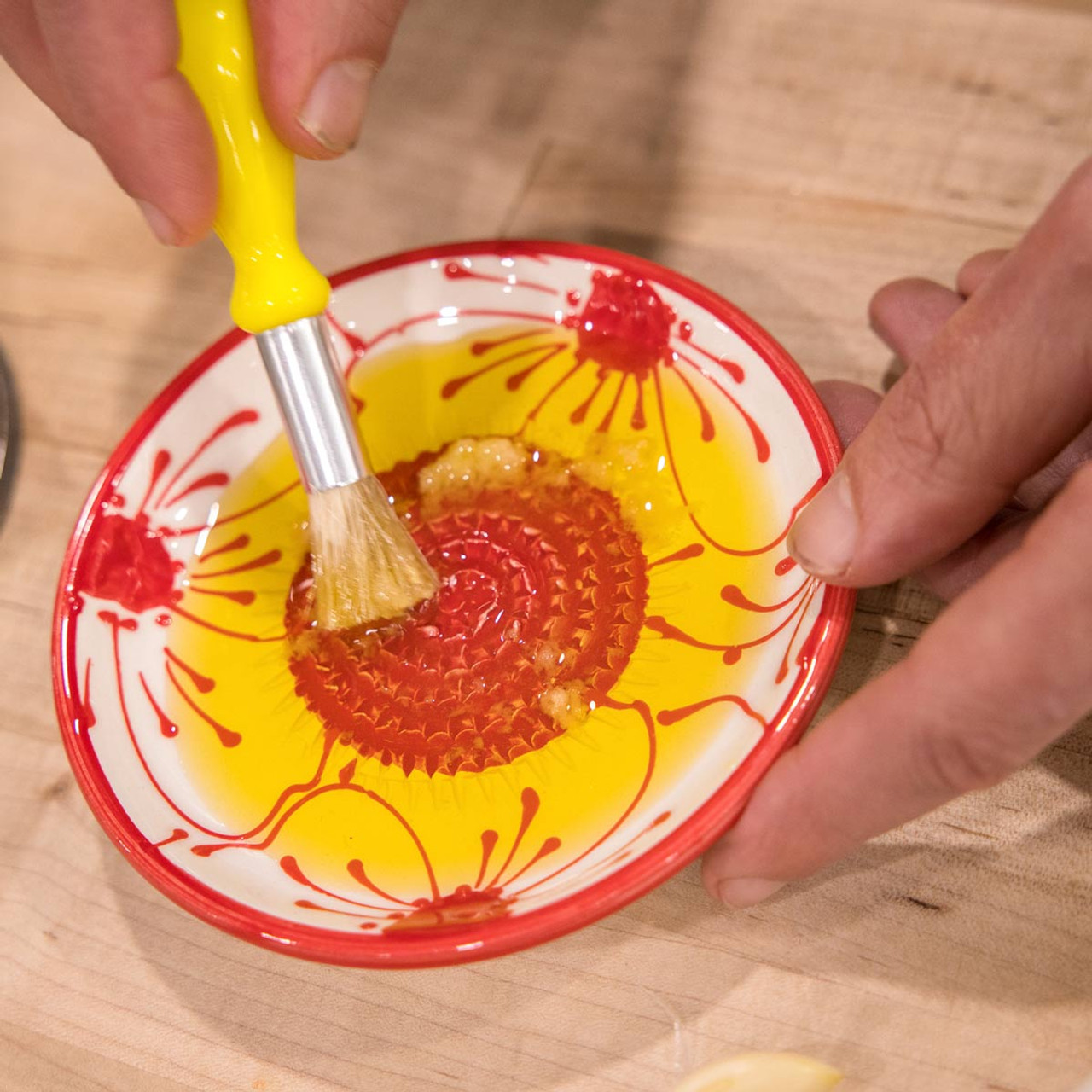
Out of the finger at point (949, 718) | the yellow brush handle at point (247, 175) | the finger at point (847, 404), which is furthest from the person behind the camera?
the finger at point (847, 404)

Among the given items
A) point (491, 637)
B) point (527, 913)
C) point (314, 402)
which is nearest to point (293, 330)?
point (314, 402)

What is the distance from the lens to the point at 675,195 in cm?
84

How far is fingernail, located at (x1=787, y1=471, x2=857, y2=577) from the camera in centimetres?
50

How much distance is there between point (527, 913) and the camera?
0.48 m

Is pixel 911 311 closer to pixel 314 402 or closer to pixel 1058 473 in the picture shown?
pixel 1058 473

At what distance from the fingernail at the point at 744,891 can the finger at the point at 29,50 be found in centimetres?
53

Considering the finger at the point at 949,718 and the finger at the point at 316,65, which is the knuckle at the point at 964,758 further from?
the finger at the point at 316,65

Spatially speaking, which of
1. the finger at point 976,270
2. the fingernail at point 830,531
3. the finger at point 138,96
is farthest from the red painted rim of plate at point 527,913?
the finger at point 138,96

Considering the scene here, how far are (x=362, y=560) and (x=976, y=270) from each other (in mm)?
414

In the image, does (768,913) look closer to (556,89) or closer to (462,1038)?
(462,1038)

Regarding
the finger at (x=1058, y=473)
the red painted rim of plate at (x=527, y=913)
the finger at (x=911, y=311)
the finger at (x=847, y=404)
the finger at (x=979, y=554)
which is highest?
the finger at (x=911, y=311)

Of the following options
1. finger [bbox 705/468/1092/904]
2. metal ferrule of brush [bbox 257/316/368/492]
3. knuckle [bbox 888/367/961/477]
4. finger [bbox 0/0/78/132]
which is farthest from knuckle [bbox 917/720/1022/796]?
finger [bbox 0/0/78/132]

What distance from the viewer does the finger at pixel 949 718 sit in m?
0.41

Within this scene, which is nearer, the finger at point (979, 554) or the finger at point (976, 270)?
the finger at point (979, 554)
